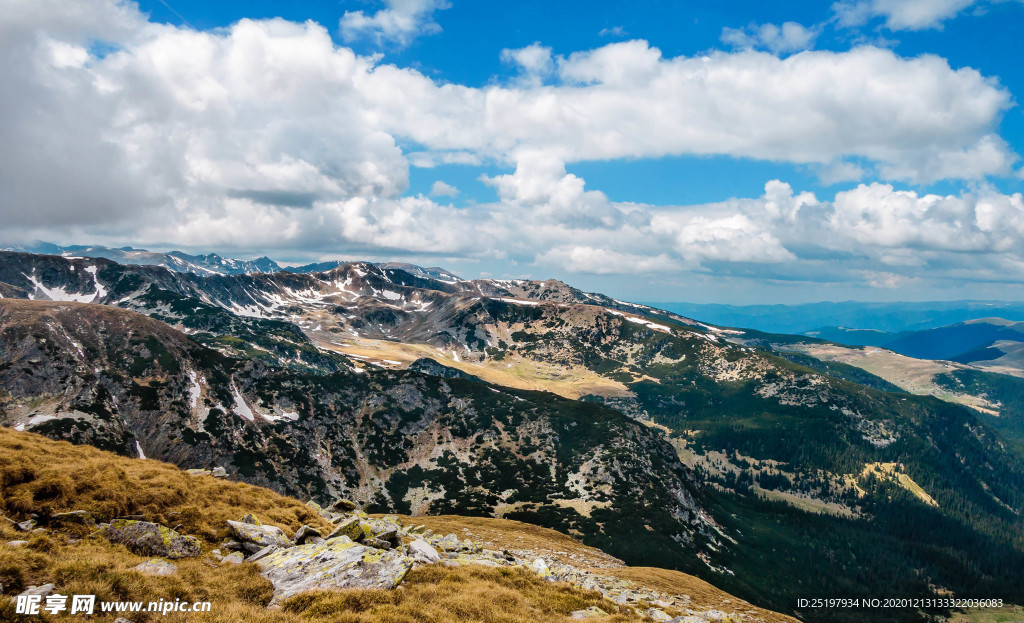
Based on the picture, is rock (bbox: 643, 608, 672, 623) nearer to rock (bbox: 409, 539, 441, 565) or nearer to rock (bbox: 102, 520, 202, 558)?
rock (bbox: 409, 539, 441, 565)

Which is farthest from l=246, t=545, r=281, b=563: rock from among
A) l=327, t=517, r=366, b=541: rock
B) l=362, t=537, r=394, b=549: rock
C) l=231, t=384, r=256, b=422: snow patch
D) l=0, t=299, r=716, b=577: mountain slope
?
l=231, t=384, r=256, b=422: snow patch

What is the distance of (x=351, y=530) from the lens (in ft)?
102

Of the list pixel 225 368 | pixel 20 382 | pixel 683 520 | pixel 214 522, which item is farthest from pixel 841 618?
pixel 20 382

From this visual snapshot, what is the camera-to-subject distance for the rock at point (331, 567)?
23.0 metres

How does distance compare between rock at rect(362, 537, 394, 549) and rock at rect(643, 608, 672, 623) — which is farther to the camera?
rock at rect(643, 608, 672, 623)

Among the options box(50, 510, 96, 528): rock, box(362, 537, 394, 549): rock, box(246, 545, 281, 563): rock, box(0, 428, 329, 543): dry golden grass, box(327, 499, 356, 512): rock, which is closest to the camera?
box(50, 510, 96, 528): rock

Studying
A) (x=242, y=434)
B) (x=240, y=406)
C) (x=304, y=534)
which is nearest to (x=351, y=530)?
(x=304, y=534)

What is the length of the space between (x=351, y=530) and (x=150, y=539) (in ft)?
37.4

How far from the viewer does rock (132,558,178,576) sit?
68.0ft

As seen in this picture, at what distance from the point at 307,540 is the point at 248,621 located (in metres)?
13.2

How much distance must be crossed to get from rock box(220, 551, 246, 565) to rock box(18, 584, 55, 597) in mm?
9426

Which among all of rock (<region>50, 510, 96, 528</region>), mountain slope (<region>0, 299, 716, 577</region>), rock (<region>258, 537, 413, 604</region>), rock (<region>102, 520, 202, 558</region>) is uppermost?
rock (<region>50, 510, 96, 528</region>)

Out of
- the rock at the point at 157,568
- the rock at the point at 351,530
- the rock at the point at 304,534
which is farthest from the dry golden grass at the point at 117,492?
the rock at the point at 157,568

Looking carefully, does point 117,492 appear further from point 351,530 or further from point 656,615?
point 656,615
